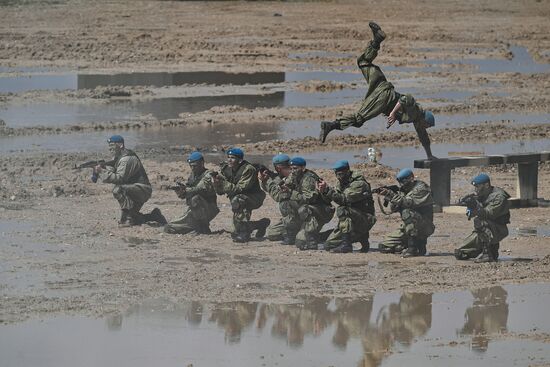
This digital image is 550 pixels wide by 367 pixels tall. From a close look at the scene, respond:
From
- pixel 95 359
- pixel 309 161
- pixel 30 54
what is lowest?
pixel 95 359

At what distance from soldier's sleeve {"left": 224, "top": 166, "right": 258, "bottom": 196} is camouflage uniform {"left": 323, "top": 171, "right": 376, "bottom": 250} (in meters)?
1.27

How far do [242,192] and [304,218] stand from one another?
0.99 metres

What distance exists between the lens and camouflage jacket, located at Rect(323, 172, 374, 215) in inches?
706

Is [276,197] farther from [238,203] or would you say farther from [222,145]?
[222,145]

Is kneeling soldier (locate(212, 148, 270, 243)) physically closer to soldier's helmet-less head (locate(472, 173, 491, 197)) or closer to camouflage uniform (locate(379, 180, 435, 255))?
camouflage uniform (locate(379, 180, 435, 255))

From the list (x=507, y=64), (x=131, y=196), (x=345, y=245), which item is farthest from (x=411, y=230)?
(x=507, y=64)

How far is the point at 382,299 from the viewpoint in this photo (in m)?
15.7

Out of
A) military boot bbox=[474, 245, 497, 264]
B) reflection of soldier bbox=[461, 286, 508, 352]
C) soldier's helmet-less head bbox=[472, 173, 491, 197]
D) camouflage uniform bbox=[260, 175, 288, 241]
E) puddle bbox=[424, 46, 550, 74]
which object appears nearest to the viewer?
reflection of soldier bbox=[461, 286, 508, 352]

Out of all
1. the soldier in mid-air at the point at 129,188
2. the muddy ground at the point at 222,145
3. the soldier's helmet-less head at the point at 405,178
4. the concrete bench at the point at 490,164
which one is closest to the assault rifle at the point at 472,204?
the muddy ground at the point at 222,145

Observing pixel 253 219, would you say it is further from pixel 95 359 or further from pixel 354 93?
pixel 354 93

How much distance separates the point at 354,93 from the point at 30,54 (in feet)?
32.0

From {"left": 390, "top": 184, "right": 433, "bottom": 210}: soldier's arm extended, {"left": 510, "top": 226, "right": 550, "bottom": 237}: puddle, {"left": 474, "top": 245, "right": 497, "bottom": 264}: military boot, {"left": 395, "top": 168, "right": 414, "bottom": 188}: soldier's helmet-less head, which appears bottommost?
{"left": 474, "top": 245, "right": 497, "bottom": 264}: military boot

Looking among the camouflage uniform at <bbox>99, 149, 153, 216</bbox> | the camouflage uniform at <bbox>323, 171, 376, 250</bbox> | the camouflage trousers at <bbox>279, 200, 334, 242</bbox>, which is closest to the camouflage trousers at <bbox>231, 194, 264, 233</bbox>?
the camouflage trousers at <bbox>279, 200, 334, 242</bbox>

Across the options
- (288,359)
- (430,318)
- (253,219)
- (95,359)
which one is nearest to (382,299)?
(430,318)
